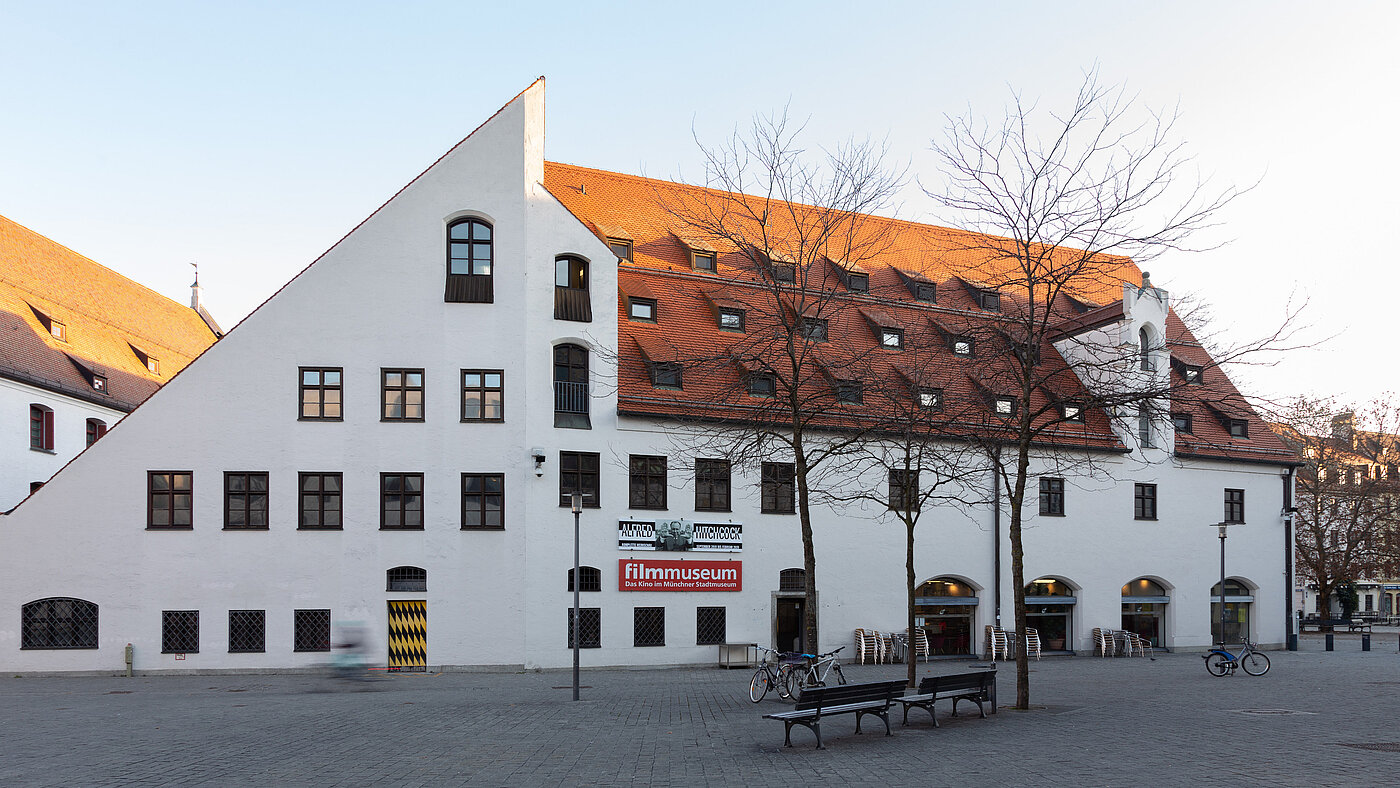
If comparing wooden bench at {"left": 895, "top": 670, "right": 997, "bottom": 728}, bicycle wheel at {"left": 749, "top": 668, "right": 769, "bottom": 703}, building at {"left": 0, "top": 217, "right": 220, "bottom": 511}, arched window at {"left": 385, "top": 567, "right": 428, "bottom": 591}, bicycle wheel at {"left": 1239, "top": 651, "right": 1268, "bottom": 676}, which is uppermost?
building at {"left": 0, "top": 217, "right": 220, "bottom": 511}

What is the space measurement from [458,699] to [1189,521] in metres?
27.8

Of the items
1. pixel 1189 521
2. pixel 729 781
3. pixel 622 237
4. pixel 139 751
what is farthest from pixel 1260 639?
pixel 139 751

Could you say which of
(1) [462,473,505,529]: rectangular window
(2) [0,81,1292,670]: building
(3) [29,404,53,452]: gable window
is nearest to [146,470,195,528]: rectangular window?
(2) [0,81,1292,670]: building

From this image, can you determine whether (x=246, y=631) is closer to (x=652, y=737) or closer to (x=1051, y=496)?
(x=652, y=737)

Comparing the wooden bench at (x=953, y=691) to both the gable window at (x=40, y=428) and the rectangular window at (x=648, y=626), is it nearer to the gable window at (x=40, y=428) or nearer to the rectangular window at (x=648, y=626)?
the rectangular window at (x=648, y=626)

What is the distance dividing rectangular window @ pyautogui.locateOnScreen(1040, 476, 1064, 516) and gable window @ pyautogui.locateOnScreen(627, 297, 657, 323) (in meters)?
14.0

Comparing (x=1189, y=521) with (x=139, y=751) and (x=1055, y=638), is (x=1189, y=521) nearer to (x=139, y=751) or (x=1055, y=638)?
(x=1055, y=638)

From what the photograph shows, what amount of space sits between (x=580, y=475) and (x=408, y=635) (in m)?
6.23

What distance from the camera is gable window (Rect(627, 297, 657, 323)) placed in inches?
1276

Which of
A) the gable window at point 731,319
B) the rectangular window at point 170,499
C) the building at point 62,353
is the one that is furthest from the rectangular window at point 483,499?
the building at point 62,353

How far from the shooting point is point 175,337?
50.7 meters

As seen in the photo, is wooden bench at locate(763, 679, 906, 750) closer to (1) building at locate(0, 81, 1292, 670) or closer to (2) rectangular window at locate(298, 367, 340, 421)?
(1) building at locate(0, 81, 1292, 670)

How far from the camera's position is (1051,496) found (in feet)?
115

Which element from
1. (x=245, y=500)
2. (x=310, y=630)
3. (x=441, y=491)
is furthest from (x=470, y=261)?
(x=310, y=630)
